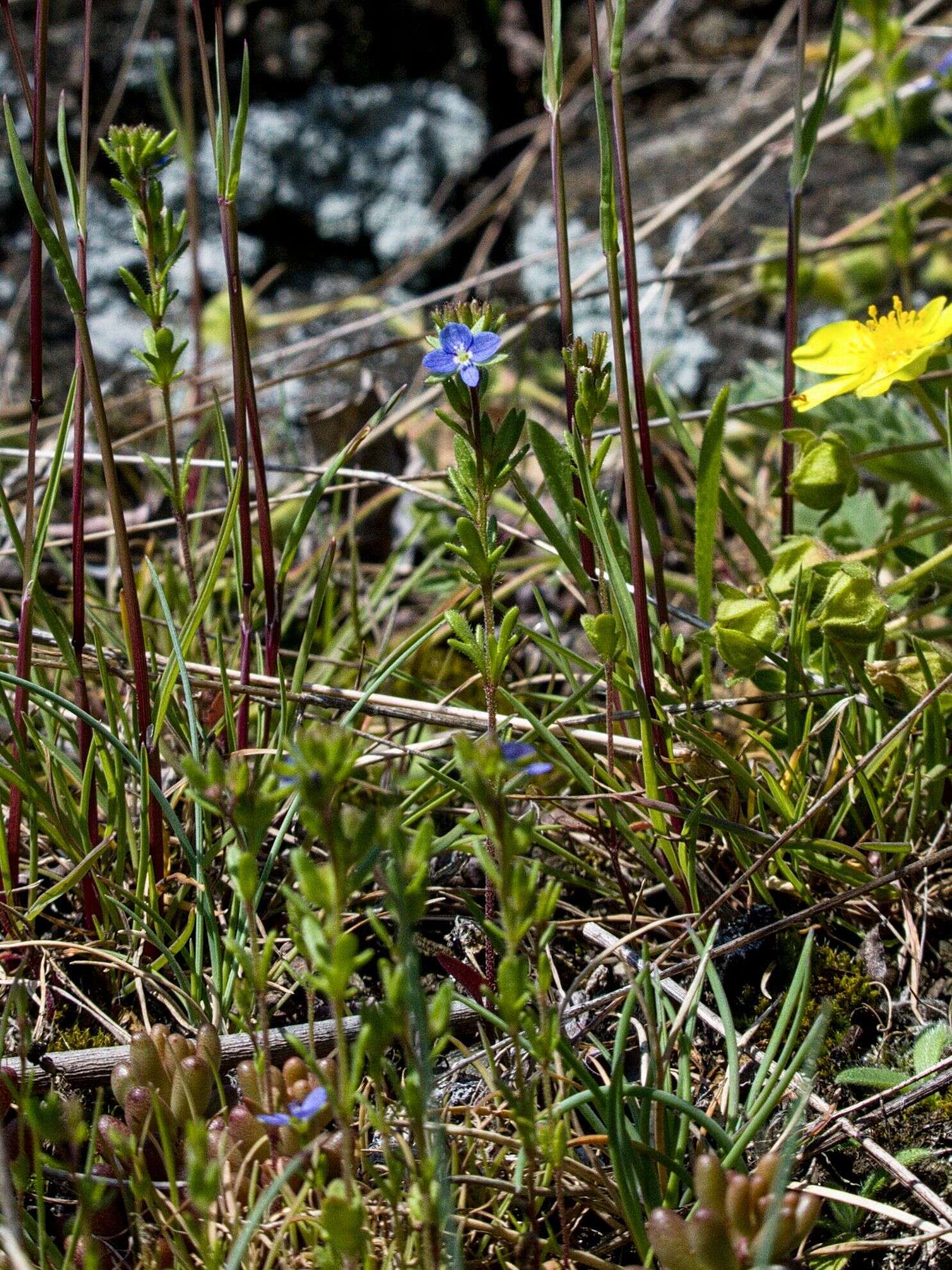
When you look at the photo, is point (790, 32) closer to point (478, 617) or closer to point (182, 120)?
point (182, 120)

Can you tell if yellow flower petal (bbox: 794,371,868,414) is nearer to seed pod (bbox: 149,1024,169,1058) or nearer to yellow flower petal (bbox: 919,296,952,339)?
yellow flower petal (bbox: 919,296,952,339)

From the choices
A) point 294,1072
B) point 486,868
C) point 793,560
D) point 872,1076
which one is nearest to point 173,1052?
point 294,1072

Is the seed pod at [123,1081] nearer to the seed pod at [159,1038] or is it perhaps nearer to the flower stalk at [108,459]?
the seed pod at [159,1038]

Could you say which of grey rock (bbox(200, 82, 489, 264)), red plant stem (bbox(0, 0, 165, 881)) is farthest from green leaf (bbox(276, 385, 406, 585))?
grey rock (bbox(200, 82, 489, 264))

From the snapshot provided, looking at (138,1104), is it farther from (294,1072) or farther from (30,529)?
(30,529)

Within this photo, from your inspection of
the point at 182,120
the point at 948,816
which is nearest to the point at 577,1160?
the point at 948,816
